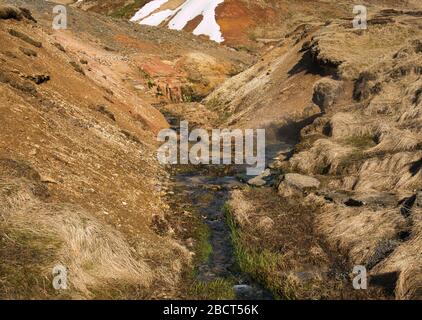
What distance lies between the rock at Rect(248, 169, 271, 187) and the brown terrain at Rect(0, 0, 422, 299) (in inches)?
6.9

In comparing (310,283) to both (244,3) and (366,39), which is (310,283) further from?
(244,3)

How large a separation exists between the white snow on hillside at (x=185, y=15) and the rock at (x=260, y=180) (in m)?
60.0

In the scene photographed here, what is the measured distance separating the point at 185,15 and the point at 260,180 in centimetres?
7521

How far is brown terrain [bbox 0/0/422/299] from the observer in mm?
12250

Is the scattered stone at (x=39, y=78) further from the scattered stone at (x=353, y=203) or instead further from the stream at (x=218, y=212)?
the scattered stone at (x=353, y=203)

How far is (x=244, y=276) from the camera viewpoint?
45.3ft

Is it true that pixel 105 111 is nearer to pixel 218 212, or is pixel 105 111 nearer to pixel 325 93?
pixel 218 212

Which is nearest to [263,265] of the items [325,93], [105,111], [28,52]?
[105,111]

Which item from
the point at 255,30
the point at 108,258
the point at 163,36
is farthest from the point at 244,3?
the point at 108,258

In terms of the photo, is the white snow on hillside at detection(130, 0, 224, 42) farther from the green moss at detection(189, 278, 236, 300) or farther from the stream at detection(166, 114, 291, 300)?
the green moss at detection(189, 278, 236, 300)

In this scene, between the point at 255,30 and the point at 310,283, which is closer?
the point at 310,283

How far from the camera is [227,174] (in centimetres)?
2445

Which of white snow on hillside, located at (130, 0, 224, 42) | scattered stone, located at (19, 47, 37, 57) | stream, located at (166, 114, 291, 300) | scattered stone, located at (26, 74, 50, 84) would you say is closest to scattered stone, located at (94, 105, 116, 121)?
scattered stone, located at (26, 74, 50, 84)
